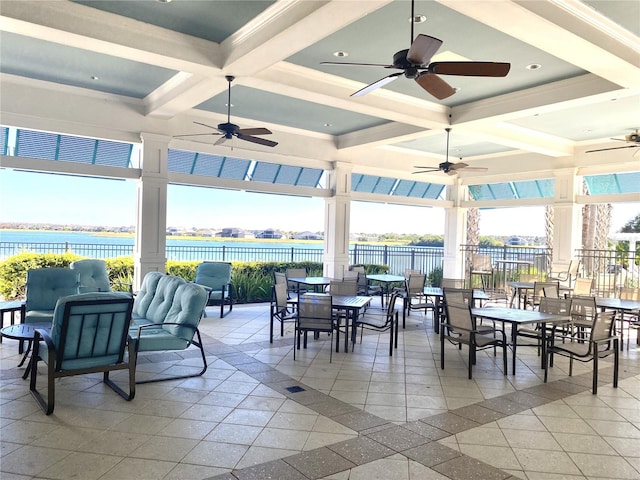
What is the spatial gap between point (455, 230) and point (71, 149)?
32.4 ft

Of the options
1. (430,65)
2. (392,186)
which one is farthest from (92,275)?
(392,186)

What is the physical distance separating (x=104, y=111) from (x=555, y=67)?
6.82 meters

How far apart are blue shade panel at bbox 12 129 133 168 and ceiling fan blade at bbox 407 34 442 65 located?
6.18 meters

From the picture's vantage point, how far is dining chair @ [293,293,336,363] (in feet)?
18.1

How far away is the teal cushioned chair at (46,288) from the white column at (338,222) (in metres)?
5.91

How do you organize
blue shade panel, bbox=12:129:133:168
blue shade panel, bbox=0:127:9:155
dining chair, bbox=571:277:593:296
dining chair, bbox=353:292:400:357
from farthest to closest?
dining chair, bbox=571:277:593:296 < blue shade panel, bbox=12:129:133:168 < blue shade panel, bbox=0:127:9:155 < dining chair, bbox=353:292:400:357

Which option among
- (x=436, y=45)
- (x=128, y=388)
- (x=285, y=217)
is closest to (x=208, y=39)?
(x=436, y=45)

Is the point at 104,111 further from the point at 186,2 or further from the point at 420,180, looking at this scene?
the point at 420,180

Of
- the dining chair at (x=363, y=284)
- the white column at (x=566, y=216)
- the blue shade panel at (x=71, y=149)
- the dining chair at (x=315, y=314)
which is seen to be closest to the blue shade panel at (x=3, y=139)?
the blue shade panel at (x=71, y=149)

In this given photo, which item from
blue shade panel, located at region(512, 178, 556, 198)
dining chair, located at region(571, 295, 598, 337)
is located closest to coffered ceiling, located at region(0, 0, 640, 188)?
blue shade panel, located at region(512, 178, 556, 198)

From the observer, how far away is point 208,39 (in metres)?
5.37

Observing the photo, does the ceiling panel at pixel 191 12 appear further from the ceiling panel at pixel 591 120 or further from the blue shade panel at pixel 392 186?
the blue shade panel at pixel 392 186

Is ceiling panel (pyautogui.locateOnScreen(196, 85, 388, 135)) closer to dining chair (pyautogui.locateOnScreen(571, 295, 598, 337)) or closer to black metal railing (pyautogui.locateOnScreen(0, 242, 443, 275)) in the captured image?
black metal railing (pyautogui.locateOnScreen(0, 242, 443, 275))

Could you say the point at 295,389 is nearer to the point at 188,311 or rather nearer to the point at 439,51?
the point at 188,311
